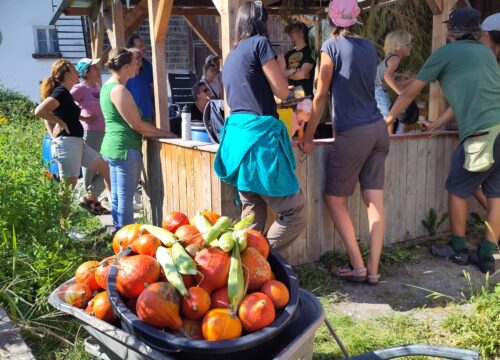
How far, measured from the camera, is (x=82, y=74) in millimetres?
5934

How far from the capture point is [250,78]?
310 centimetres

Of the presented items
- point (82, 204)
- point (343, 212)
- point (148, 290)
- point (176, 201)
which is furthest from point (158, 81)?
point (148, 290)

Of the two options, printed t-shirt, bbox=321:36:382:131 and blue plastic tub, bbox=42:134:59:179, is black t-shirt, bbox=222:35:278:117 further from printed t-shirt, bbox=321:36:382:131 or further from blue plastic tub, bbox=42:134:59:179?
blue plastic tub, bbox=42:134:59:179

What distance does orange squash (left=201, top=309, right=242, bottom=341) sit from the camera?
1.62 meters

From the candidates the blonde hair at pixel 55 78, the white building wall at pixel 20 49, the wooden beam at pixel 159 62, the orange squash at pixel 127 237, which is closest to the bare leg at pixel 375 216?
the orange squash at pixel 127 237

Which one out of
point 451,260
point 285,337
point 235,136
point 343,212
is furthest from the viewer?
point 451,260

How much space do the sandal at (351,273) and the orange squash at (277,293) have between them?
208cm

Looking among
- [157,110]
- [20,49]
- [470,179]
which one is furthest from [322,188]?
[20,49]

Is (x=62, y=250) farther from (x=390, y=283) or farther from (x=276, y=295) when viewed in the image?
(x=390, y=283)

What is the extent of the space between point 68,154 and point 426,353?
424 centimetres

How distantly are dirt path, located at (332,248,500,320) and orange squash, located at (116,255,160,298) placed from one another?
197 cm

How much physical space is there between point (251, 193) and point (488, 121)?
199 centimetres

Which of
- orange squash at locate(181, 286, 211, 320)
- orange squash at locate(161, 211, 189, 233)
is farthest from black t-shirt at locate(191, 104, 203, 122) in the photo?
orange squash at locate(181, 286, 211, 320)

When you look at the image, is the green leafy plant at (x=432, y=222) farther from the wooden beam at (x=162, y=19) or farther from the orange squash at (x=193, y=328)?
the orange squash at (x=193, y=328)
